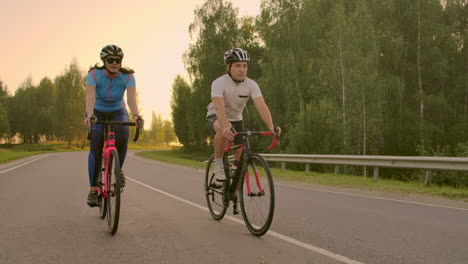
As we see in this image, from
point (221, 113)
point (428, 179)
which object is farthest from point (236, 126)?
point (428, 179)

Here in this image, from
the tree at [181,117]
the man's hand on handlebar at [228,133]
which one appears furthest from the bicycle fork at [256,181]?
the tree at [181,117]

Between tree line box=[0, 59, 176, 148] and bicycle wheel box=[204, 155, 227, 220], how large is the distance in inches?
2628

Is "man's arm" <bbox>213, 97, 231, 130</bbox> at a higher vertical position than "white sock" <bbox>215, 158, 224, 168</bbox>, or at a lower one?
higher

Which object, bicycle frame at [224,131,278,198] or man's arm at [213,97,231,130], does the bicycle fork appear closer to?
bicycle frame at [224,131,278,198]

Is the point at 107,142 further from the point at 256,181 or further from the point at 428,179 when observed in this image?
the point at 428,179

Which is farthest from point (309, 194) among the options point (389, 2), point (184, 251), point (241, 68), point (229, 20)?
point (229, 20)

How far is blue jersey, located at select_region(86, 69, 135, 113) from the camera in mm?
5348

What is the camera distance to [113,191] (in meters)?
5.02

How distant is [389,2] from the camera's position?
1244 inches

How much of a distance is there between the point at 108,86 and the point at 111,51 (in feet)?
1.62

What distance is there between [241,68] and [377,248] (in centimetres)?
253

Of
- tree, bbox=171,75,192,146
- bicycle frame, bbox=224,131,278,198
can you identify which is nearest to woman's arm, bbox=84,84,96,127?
bicycle frame, bbox=224,131,278,198

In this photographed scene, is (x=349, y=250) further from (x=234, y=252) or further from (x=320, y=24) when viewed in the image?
(x=320, y=24)

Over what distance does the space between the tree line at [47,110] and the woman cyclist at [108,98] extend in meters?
66.9
